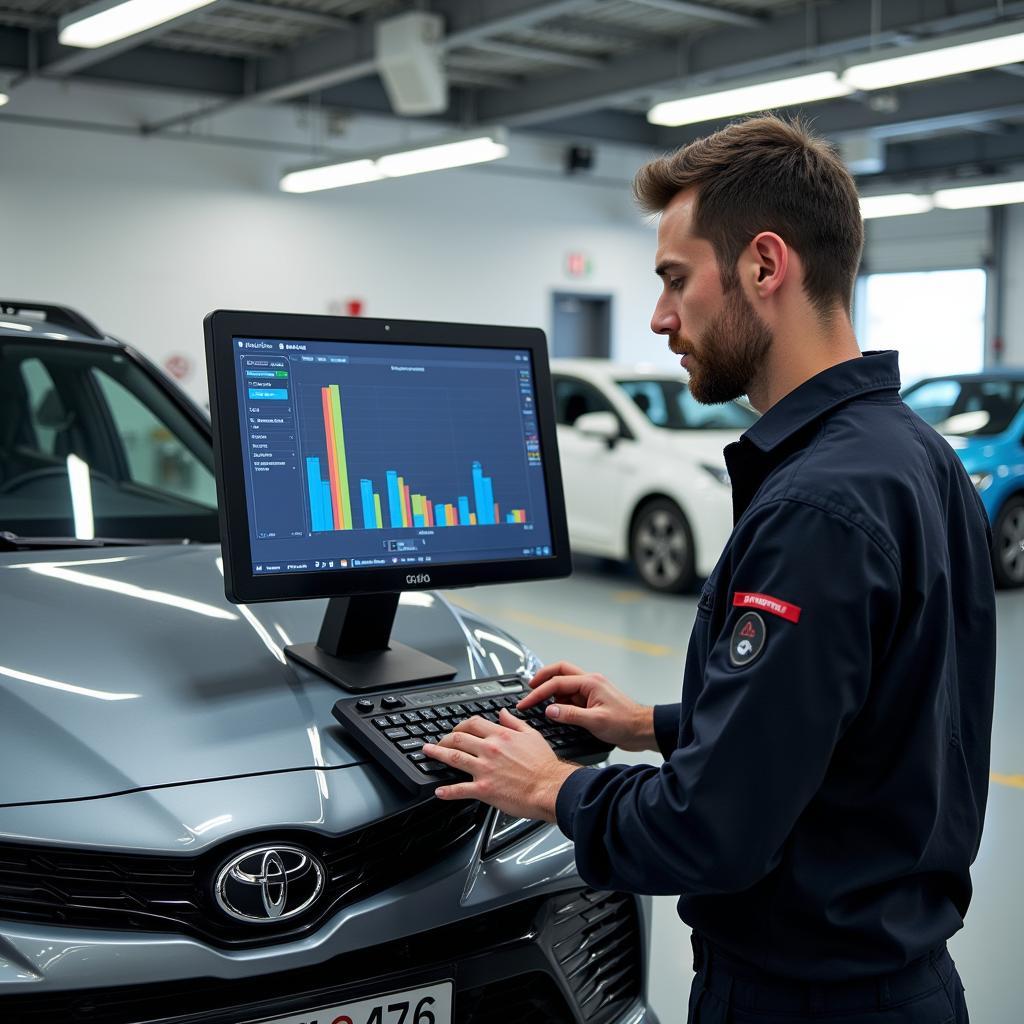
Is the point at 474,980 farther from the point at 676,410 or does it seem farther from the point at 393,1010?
the point at 676,410

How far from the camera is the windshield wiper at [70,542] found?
2305mm

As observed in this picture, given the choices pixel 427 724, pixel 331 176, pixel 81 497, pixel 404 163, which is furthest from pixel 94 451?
pixel 331 176

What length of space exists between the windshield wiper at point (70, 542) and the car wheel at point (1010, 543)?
635 centimetres

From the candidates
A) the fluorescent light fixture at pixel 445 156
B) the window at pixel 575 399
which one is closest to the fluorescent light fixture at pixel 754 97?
the fluorescent light fixture at pixel 445 156

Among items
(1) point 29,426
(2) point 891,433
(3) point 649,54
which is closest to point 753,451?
(2) point 891,433

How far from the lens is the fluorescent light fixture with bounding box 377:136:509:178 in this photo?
10062 millimetres

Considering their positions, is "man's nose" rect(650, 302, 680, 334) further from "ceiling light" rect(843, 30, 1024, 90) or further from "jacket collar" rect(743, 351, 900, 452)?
"ceiling light" rect(843, 30, 1024, 90)

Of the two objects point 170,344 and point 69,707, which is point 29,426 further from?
point 170,344

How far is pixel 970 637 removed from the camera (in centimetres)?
143

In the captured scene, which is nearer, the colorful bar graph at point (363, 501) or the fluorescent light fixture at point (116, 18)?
the colorful bar graph at point (363, 501)

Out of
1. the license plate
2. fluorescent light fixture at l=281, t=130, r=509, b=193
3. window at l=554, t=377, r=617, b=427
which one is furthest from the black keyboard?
fluorescent light fixture at l=281, t=130, r=509, b=193

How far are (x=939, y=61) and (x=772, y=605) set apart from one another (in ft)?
22.6

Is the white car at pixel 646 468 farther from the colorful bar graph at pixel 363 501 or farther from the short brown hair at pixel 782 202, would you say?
the short brown hair at pixel 782 202

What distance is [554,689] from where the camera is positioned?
180 cm
